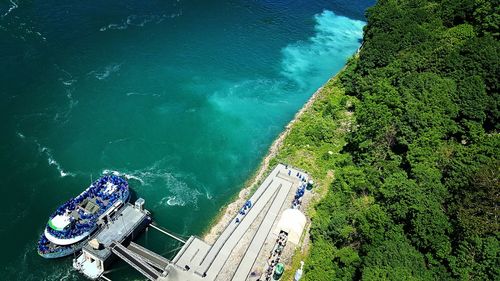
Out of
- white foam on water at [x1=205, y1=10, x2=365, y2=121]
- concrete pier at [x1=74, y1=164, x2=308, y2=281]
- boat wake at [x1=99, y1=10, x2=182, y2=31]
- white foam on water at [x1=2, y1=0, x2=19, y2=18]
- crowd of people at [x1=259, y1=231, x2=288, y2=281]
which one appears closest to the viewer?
concrete pier at [x1=74, y1=164, x2=308, y2=281]

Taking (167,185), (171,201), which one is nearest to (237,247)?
(171,201)

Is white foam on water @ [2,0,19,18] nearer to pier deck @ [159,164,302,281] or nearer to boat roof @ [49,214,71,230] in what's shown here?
boat roof @ [49,214,71,230]

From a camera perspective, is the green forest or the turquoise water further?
the turquoise water

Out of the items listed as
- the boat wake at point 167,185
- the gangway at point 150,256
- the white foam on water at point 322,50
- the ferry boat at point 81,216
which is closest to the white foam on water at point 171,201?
the boat wake at point 167,185

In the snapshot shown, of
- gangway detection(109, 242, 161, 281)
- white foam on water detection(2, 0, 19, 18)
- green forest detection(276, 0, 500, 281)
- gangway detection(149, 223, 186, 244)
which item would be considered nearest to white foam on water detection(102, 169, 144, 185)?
gangway detection(149, 223, 186, 244)

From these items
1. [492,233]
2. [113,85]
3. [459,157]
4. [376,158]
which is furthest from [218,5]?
[492,233]

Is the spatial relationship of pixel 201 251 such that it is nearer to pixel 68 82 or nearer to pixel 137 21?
pixel 68 82

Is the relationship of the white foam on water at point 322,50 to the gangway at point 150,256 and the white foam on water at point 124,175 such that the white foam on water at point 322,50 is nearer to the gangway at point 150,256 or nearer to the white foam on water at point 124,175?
the white foam on water at point 124,175
